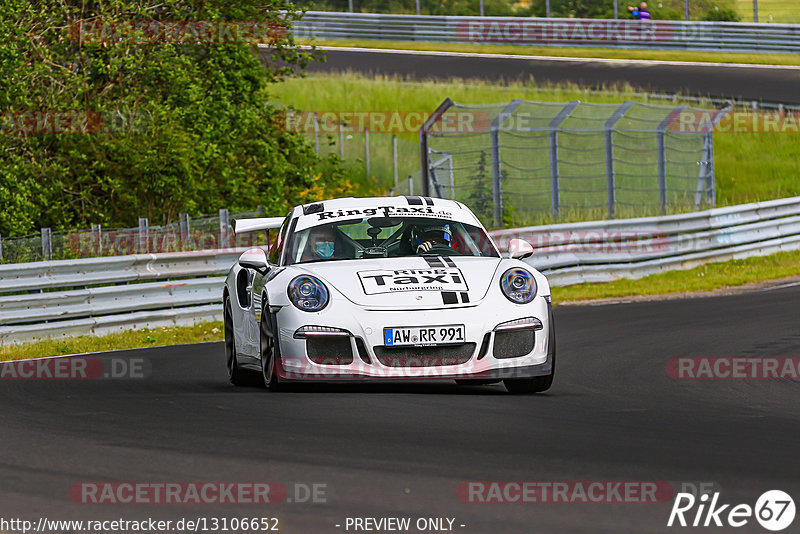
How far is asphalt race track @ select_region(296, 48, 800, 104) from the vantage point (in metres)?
36.8

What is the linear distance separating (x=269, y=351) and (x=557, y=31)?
36.7 m

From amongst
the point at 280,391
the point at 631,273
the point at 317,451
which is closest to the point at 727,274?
the point at 631,273

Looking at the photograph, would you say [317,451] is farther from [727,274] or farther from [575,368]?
[727,274]

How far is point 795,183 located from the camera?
32.0 m

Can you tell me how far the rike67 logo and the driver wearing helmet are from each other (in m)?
4.55

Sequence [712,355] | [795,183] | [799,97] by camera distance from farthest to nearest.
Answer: [799,97], [795,183], [712,355]

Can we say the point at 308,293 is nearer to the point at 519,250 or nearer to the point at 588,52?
the point at 519,250

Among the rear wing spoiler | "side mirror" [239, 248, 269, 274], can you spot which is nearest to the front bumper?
"side mirror" [239, 248, 269, 274]

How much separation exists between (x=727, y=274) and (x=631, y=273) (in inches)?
60.6

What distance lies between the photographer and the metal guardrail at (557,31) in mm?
42438

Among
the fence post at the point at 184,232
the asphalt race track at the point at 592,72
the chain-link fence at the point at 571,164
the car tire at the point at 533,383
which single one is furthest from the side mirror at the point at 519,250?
the asphalt race track at the point at 592,72

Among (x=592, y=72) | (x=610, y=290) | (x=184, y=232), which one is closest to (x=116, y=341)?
(x=184, y=232)

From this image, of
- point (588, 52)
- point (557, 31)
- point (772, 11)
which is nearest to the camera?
point (588, 52)

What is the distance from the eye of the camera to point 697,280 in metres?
20.0
